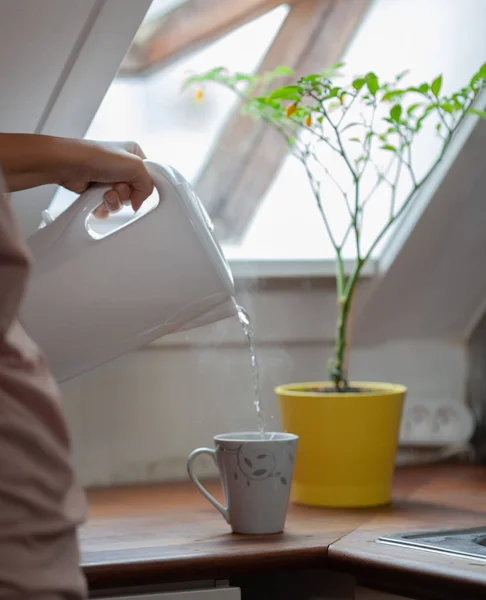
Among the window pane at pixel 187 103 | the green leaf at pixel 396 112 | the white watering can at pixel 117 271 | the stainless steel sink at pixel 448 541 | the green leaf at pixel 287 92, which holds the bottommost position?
the stainless steel sink at pixel 448 541

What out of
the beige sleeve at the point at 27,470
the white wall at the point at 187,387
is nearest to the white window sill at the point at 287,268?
the white wall at the point at 187,387

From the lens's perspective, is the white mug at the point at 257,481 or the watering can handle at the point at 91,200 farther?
the white mug at the point at 257,481

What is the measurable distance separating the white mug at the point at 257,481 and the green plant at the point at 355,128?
290 millimetres

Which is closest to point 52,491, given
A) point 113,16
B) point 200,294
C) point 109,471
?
point 200,294

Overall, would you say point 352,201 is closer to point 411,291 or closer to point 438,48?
point 411,291

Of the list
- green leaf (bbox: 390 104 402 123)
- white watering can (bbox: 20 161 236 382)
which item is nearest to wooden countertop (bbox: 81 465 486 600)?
white watering can (bbox: 20 161 236 382)

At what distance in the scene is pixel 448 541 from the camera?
39.4 inches

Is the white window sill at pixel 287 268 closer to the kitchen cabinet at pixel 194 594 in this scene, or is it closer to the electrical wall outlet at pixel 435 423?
the electrical wall outlet at pixel 435 423

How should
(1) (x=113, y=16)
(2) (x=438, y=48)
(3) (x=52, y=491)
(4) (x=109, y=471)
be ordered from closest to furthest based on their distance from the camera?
(3) (x=52, y=491) < (1) (x=113, y=16) < (4) (x=109, y=471) < (2) (x=438, y=48)

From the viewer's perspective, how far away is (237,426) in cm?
156

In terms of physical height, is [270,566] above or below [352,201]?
below

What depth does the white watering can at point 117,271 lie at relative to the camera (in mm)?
930

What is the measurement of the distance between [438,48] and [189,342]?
669 millimetres

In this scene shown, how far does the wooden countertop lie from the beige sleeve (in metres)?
0.30
